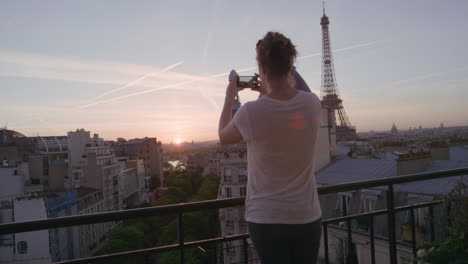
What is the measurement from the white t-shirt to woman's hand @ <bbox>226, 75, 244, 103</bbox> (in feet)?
0.81

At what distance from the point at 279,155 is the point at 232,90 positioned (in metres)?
0.53

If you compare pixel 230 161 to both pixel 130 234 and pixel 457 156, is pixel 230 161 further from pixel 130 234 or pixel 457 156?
pixel 457 156

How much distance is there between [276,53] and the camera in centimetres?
187

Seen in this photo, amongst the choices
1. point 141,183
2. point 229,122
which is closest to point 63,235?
point 229,122

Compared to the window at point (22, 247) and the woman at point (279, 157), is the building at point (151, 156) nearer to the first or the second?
the window at point (22, 247)

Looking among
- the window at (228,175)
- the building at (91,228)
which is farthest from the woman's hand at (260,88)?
the building at (91,228)

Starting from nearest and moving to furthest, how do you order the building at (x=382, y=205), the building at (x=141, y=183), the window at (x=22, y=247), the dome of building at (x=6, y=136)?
the building at (x=382, y=205)
the window at (x=22, y=247)
the dome of building at (x=6, y=136)
the building at (x=141, y=183)

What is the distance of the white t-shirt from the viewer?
1.83 m

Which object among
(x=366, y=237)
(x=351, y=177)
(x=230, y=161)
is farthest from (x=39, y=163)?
(x=366, y=237)

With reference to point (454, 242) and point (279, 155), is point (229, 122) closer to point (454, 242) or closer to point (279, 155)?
point (279, 155)

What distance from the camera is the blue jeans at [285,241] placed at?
187cm

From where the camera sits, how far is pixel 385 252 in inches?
384

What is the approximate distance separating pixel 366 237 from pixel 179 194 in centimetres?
3908

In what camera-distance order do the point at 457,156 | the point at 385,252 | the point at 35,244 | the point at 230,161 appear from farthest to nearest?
the point at 230,161 < the point at 35,244 < the point at 457,156 < the point at 385,252
